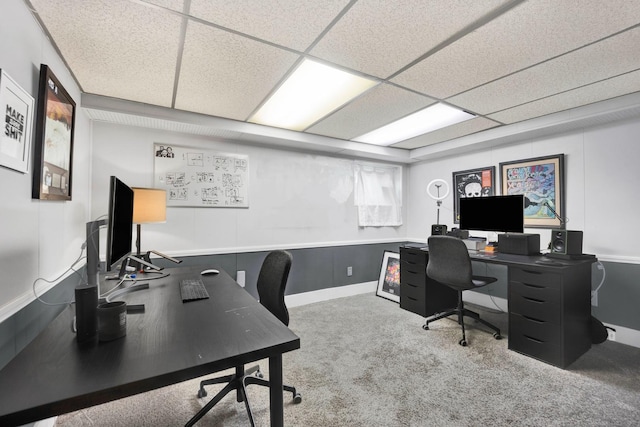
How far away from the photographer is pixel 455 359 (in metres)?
2.32

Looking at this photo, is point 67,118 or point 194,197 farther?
point 194,197

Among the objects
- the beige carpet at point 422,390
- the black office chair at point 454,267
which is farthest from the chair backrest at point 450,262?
the beige carpet at point 422,390

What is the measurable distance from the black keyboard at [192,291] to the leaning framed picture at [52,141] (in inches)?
34.3

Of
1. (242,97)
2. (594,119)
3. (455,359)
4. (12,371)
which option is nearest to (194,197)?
(242,97)

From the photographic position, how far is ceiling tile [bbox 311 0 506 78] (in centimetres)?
140

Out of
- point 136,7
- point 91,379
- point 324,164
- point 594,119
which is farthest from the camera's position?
point 324,164

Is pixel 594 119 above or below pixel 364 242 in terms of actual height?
above

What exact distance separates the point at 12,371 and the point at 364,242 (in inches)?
153

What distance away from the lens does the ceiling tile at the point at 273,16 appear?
1378 millimetres

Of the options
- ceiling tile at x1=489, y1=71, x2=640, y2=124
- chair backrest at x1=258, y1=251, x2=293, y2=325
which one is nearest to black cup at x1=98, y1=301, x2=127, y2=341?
chair backrest at x1=258, y1=251, x2=293, y2=325

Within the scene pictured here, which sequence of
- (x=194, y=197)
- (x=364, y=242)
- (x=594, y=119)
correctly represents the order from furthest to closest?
1. (x=364, y=242)
2. (x=194, y=197)
3. (x=594, y=119)

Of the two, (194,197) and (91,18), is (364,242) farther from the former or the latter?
(91,18)

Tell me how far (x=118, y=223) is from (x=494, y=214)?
335cm

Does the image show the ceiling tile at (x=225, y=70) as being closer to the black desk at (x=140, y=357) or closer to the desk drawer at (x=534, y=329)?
the black desk at (x=140, y=357)
